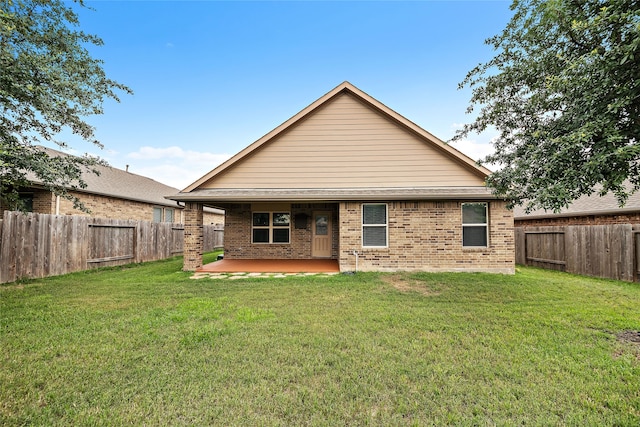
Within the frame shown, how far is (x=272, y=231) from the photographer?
13.3 meters

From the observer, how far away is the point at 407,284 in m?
7.95

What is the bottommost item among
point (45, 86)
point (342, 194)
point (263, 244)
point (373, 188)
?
point (263, 244)

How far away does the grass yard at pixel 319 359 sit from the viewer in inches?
101

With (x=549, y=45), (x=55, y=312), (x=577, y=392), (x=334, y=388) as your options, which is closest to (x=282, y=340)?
(x=334, y=388)

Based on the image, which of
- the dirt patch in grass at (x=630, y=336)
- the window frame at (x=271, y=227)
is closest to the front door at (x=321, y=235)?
the window frame at (x=271, y=227)

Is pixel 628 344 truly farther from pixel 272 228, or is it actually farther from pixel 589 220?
pixel 272 228

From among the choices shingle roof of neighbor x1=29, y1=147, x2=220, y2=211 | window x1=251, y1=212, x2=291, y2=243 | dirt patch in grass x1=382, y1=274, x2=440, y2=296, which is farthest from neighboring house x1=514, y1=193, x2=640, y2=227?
shingle roof of neighbor x1=29, y1=147, x2=220, y2=211

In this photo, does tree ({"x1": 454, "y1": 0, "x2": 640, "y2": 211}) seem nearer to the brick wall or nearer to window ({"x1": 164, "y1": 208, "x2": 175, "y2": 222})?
the brick wall

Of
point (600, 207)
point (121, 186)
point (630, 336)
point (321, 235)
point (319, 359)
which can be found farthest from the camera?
point (121, 186)

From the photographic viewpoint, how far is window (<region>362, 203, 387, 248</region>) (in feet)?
32.8

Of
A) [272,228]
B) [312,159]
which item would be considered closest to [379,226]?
[312,159]

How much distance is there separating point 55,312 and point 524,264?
16.0 metres

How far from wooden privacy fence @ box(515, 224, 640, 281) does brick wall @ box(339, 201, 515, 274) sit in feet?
8.93

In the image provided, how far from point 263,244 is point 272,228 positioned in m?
0.85
